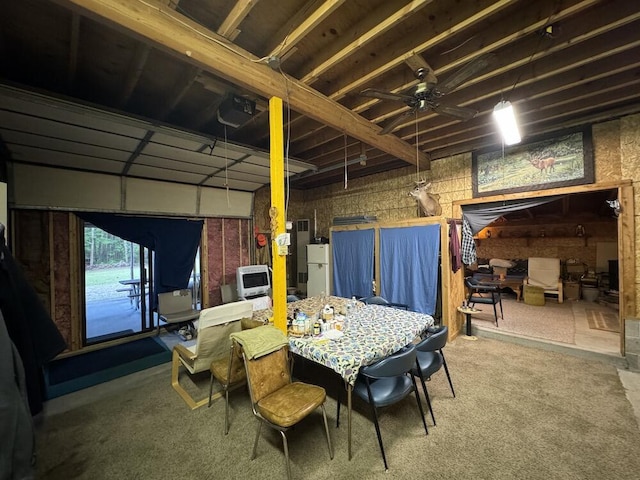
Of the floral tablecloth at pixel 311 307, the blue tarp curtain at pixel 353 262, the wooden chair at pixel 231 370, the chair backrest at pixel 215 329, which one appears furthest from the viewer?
the blue tarp curtain at pixel 353 262

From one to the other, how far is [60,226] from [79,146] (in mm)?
1558

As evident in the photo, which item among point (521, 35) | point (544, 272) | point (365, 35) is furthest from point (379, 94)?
point (544, 272)

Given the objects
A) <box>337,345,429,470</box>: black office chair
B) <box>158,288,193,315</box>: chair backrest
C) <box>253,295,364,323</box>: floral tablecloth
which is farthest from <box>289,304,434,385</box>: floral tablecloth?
<box>158,288,193,315</box>: chair backrest

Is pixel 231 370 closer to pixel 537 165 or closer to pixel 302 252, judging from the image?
pixel 302 252

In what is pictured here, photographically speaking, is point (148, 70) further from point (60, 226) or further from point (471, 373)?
point (471, 373)

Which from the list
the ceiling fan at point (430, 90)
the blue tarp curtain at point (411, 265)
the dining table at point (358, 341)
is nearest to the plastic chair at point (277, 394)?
the dining table at point (358, 341)

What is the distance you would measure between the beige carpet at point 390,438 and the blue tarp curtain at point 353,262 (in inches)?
97.1

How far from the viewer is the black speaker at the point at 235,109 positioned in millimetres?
2670

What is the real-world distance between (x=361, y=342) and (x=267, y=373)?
81 centimetres

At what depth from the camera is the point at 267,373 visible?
1989 millimetres

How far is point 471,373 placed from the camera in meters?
3.05

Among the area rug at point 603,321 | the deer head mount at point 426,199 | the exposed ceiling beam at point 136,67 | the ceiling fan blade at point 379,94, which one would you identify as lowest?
the area rug at point 603,321

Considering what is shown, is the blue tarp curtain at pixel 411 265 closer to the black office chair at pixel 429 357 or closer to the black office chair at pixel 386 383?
the black office chair at pixel 429 357

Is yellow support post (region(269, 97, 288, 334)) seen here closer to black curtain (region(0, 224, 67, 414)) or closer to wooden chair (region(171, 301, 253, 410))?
wooden chair (region(171, 301, 253, 410))
